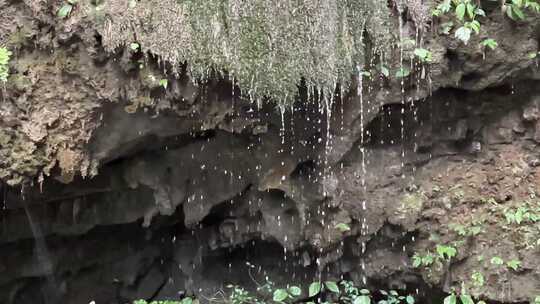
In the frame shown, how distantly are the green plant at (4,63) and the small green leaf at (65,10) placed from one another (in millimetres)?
424

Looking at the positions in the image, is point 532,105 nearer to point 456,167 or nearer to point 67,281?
point 456,167

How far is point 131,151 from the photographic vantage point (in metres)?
4.67

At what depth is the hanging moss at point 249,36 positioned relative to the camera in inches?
148

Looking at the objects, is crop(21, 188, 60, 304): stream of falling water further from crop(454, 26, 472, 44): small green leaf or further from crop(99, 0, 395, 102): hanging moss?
crop(454, 26, 472, 44): small green leaf

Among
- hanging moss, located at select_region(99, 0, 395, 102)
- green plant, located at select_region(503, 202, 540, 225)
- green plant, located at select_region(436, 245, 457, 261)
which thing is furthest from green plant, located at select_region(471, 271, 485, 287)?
hanging moss, located at select_region(99, 0, 395, 102)

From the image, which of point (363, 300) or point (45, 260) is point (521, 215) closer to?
point (363, 300)

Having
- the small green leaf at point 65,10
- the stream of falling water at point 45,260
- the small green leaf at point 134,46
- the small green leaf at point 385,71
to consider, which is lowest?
the stream of falling water at point 45,260

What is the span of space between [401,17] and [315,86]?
2.53 ft

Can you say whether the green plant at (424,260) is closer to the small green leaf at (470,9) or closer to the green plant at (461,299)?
the green plant at (461,299)

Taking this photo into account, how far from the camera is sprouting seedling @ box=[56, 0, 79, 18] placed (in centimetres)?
376

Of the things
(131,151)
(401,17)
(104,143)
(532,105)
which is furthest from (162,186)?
(532,105)

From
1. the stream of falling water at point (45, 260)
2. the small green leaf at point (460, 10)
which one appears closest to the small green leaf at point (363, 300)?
the small green leaf at point (460, 10)

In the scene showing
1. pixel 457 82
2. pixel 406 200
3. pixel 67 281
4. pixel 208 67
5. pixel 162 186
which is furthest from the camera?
pixel 67 281

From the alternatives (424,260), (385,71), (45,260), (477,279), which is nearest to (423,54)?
(385,71)
